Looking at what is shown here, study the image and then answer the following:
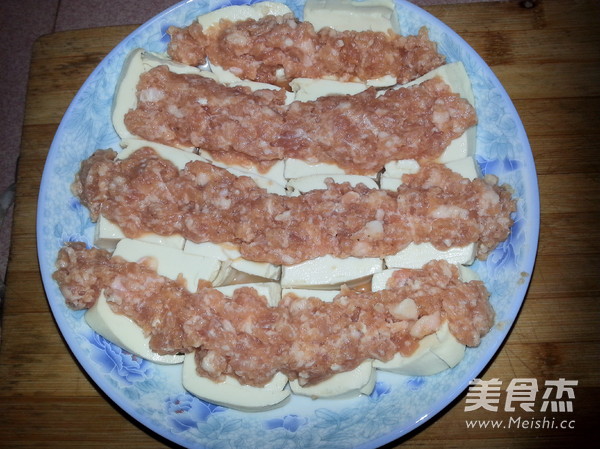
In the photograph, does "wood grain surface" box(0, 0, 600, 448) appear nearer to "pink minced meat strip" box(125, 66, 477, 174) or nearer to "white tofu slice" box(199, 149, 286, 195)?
"pink minced meat strip" box(125, 66, 477, 174)

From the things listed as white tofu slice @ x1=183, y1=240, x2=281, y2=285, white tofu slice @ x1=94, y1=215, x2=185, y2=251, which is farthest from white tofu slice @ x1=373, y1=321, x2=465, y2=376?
white tofu slice @ x1=94, y1=215, x2=185, y2=251

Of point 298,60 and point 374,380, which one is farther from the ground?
point 298,60

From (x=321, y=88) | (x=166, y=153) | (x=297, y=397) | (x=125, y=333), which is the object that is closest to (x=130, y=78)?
(x=166, y=153)

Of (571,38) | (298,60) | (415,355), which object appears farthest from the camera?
(571,38)

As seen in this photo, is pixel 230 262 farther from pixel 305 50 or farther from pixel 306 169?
pixel 305 50

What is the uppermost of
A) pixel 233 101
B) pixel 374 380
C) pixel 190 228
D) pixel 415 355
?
pixel 233 101

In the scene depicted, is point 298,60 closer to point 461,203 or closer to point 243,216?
point 243,216

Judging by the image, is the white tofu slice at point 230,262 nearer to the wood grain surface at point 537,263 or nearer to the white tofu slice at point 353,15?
the wood grain surface at point 537,263

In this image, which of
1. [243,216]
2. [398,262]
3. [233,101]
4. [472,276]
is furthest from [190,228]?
[472,276]

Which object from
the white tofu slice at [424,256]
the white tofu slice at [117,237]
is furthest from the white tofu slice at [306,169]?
the white tofu slice at [117,237]
